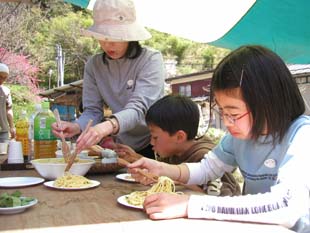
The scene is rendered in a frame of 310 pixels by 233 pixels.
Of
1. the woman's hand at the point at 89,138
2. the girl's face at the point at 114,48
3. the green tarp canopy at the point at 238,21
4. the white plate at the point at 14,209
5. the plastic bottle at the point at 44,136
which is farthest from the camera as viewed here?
the green tarp canopy at the point at 238,21

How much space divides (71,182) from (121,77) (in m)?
0.77

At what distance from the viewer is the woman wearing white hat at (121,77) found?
1.96 meters

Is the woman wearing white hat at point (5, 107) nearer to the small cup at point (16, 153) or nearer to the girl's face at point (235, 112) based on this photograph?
the small cup at point (16, 153)

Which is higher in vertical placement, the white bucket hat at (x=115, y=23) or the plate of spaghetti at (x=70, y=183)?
the white bucket hat at (x=115, y=23)

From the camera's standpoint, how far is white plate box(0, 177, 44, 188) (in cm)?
155

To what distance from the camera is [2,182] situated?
5.19 feet

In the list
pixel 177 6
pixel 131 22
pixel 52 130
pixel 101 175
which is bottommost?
pixel 101 175

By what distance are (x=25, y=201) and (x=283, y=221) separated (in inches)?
27.0

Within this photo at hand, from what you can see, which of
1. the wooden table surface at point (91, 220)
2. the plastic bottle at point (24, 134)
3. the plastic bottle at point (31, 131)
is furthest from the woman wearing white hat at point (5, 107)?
the wooden table surface at point (91, 220)

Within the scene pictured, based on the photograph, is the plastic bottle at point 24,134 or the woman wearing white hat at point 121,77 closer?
the woman wearing white hat at point 121,77

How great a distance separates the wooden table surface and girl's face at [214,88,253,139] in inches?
14.4

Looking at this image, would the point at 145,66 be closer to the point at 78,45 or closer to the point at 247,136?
the point at 247,136

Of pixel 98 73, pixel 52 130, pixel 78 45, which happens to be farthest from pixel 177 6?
pixel 78 45

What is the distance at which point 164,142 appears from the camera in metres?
2.02
